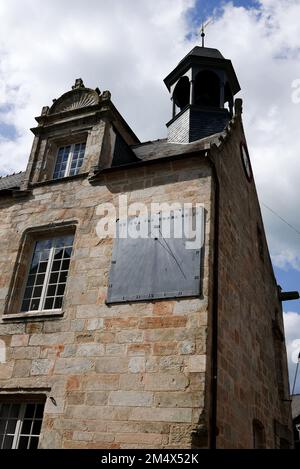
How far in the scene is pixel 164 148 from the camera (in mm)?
10055

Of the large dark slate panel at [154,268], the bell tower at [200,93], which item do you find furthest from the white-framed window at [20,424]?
the bell tower at [200,93]

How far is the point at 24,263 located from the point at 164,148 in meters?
4.42

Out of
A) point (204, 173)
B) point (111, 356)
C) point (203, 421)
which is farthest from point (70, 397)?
point (204, 173)

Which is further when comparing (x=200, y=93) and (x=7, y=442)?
(x=200, y=93)

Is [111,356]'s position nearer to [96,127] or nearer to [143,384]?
[143,384]

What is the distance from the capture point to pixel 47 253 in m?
7.74

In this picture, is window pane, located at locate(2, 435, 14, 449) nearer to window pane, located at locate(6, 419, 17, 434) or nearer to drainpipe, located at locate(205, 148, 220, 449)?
window pane, located at locate(6, 419, 17, 434)

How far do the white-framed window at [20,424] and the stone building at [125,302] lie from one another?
0.05 feet

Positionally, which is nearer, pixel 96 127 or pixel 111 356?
pixel 111 356

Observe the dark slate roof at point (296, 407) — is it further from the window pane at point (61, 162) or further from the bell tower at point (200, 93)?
the window pane at point (61, 162)

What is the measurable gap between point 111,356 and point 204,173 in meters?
3.35

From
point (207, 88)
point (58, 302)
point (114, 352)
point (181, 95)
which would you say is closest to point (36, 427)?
point (114, 352)

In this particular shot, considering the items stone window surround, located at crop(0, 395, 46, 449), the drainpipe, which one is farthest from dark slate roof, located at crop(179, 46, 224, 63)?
stone window surround, located at crop(0, 395, 46, 449)

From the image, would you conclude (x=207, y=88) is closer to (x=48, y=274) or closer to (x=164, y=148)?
(x=164, y=148)
